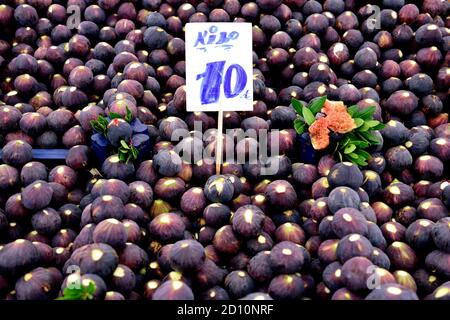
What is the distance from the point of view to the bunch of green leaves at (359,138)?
8.67ft

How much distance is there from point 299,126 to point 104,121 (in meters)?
1.09

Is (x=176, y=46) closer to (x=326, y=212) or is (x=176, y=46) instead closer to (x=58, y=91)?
(x=58, y=91)

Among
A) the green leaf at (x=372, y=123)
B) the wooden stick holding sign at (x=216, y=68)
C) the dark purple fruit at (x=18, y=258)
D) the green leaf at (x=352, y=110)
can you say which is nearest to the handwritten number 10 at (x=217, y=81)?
the wooden stick holding sign at (x=216, y=68)

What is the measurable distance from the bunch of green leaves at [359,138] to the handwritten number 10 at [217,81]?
2.09 ft

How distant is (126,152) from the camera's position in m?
2.60

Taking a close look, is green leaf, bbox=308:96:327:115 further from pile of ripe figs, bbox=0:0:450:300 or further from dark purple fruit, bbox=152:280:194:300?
dark purple fruit, bbox=152:280:194:300

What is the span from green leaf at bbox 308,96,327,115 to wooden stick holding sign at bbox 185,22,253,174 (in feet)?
1.30

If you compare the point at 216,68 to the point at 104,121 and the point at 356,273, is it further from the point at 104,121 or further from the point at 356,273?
the point at 356,273

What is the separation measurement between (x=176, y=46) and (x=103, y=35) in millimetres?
592

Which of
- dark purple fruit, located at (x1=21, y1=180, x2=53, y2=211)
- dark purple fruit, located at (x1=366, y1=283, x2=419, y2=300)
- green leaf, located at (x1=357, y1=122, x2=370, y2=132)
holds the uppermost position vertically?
green leaf, located at (x1=357, y1=122, x2=370, y2=132)

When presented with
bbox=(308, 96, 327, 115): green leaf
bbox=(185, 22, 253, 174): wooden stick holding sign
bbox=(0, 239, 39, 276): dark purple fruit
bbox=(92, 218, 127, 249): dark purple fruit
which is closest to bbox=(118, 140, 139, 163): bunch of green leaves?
bbox=(185, 22, 253, 174): wooden stick holding sign

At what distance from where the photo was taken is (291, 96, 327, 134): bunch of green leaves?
9.04 ft

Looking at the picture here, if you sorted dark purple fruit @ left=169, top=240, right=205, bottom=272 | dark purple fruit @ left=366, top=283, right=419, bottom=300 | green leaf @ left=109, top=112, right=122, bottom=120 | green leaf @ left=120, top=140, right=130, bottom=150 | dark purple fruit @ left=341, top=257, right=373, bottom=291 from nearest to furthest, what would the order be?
dark purple fruit @ left=366, top=283, right=419, bottom=300, dark purple fruit @ left=341, top=257, right=373, bottom=291, dark purple fruit @ left=169, top=240, right=205, bottom=272, green leaf @ left=120, top=140, right=130, bottom=150, green leaf @ left=109, top=112, right=122, bottom=120

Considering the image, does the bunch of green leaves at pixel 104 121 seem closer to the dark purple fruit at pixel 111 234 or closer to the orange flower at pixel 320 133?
the dark purple fruit at pixel 111 234
